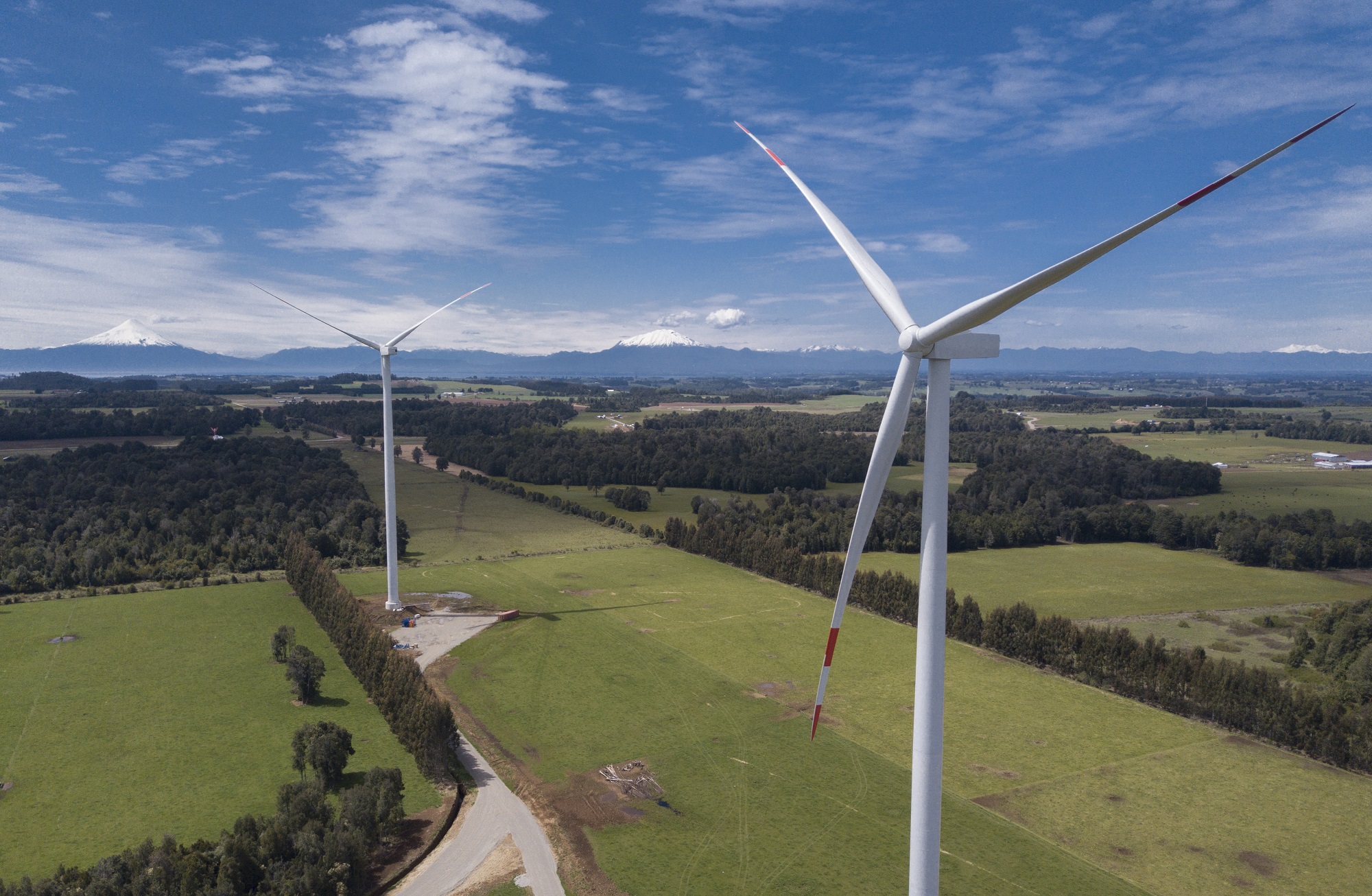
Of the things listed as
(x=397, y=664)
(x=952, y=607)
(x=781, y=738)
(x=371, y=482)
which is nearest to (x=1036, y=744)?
(x=781, y=738)

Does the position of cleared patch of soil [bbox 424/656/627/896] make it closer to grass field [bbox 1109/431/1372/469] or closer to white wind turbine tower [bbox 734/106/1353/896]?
white wind turbine tower [bbox 734/106/1353/896]

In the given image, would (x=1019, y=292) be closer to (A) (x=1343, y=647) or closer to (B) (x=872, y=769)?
(B) (x=872, y=769)

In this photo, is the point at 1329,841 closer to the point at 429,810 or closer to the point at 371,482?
the point at 429,810

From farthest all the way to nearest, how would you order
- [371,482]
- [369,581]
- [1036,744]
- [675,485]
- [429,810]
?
[675,485], [371,482], [369,581], [1036,744], [429,810]

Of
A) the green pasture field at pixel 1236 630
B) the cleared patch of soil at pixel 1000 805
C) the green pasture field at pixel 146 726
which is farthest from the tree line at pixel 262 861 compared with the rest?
the green pasture field at pixel 1236 630

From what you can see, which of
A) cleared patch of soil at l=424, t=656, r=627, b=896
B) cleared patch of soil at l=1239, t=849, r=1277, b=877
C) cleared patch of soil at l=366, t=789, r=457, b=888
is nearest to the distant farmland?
cleared patch of soil at l=1239, t=849, r=1277, b=877

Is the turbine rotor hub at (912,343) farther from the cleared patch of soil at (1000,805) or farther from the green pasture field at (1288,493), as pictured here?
the green pasture field at (1288,493)
